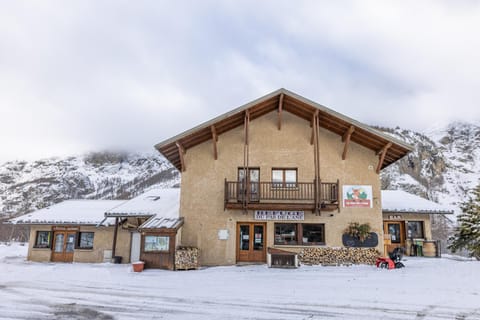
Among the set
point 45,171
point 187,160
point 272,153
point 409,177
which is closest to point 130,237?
point 187,160

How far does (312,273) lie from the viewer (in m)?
12.3

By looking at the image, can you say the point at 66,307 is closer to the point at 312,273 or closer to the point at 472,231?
the point at 312,273

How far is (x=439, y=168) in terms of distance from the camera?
85250 millimetres

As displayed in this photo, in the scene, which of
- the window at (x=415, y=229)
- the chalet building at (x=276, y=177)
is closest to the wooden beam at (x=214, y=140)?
the chalet building at (x=276, y=177)

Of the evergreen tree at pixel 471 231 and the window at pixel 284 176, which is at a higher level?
the window at pixel 284 176

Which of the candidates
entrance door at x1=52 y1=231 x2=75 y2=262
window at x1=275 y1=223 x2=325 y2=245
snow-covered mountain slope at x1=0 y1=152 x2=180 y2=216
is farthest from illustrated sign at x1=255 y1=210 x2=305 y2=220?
snow-covered mountain slope at x1=0 y1=152 x2=180 y2=216

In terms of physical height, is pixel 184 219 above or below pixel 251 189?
below

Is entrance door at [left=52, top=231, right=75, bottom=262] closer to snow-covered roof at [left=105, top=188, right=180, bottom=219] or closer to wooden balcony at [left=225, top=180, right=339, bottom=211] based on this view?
snow-covered roof at [left=105, top=188, right=180, bottom=219]

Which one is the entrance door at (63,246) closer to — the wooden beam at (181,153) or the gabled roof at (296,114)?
the gabled roof at (296,114)

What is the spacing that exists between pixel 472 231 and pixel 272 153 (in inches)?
430

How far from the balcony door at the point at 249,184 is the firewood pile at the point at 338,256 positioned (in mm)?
3338

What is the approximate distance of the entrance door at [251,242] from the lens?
15039mm

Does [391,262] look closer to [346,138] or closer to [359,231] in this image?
[359,231]

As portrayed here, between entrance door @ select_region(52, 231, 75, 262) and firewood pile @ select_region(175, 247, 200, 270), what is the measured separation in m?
8.90
